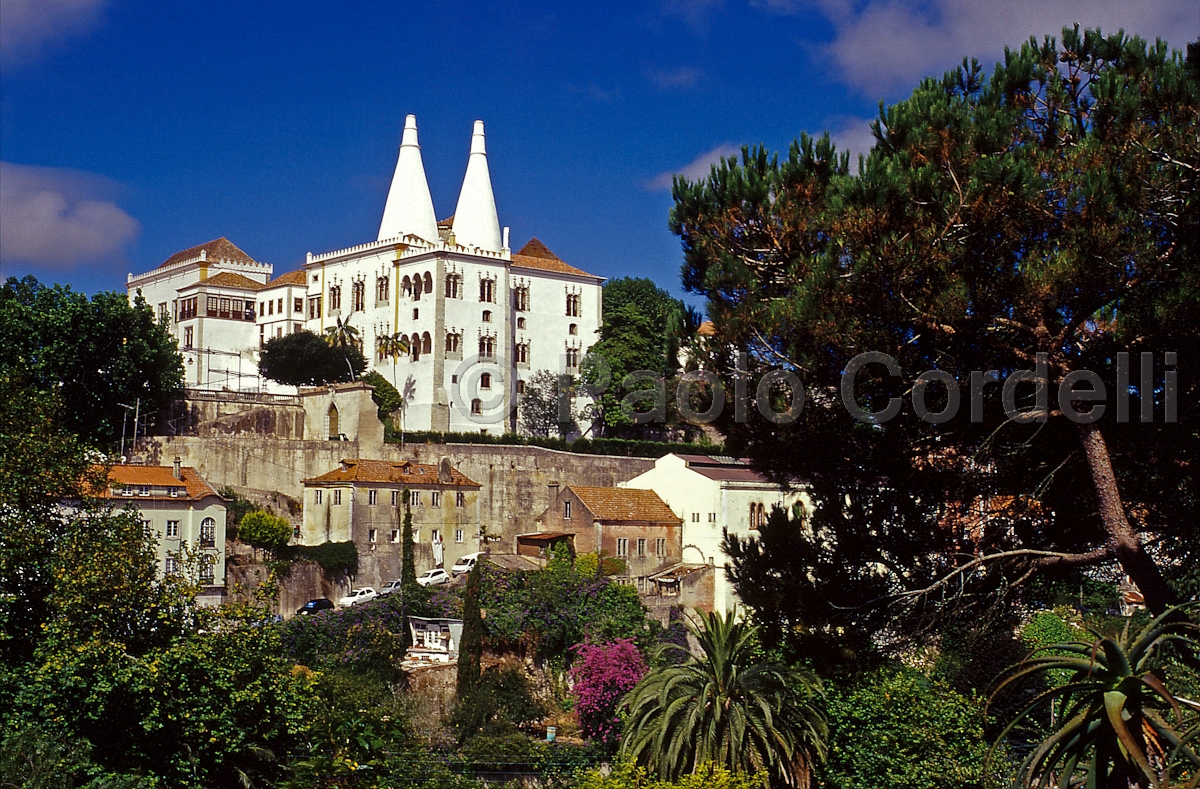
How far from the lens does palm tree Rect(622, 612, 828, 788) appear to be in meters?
21.0

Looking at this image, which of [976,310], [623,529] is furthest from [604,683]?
[976,310]

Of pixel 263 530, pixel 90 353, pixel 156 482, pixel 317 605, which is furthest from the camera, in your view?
pixel 90 353

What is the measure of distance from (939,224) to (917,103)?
5.24 ft

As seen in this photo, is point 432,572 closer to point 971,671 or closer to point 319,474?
point 319,474

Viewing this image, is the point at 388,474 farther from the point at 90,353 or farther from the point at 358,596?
the point at 90,353

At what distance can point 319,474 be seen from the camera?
51.2 meters

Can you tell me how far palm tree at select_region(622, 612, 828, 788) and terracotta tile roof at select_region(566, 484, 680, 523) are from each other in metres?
26.3

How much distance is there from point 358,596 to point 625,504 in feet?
33.0

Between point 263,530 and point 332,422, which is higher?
point 332,422

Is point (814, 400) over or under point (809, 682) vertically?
over

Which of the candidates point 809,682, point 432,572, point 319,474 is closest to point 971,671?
point 809,682

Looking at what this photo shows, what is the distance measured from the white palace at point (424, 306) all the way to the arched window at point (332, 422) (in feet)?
17.2

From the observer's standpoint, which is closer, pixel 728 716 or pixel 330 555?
pixel 728 716

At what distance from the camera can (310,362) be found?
63.4 meters
